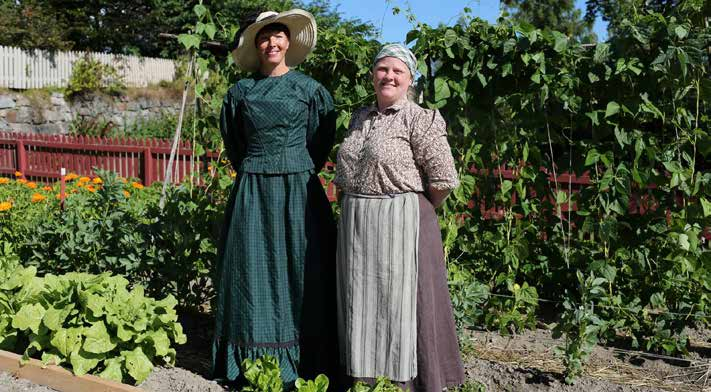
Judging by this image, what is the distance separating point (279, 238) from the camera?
9.77 feet

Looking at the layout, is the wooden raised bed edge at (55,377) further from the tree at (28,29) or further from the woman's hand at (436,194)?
the tree at (28,29)

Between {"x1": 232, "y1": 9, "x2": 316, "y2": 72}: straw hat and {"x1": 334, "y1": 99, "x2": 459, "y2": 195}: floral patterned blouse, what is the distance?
638 mm

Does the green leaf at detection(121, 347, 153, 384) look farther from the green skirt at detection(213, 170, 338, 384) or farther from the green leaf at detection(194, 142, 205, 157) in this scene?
the green leaf at detection(194, 142, 205, 157)

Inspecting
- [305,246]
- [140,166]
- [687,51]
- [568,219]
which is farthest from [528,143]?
[140,166]

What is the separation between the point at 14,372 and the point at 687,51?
11.4 feet

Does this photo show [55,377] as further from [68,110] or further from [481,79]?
[68,110]

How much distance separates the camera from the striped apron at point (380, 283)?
2654 mm

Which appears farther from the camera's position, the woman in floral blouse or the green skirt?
the green skirt

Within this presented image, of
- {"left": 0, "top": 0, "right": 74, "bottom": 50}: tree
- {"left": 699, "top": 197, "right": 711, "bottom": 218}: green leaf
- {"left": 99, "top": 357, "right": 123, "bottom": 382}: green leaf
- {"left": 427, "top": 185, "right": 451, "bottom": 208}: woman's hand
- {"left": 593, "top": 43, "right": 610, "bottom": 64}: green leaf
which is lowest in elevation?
{"left": 99, "top": 357, "right": 123, "bottom": 382}: green leaf

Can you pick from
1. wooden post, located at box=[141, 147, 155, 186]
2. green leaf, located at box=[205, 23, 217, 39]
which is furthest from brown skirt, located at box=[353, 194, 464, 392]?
wooden post, located at box=[141, 147, 155, 186]

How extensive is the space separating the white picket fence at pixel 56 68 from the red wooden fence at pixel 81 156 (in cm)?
336

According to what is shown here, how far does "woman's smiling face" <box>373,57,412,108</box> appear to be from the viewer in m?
2.60

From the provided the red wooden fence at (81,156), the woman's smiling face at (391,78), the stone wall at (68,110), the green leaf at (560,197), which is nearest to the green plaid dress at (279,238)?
the woman's smiling face at (391,78)

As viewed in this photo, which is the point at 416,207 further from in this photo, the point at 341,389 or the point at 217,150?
the point at 217,150
